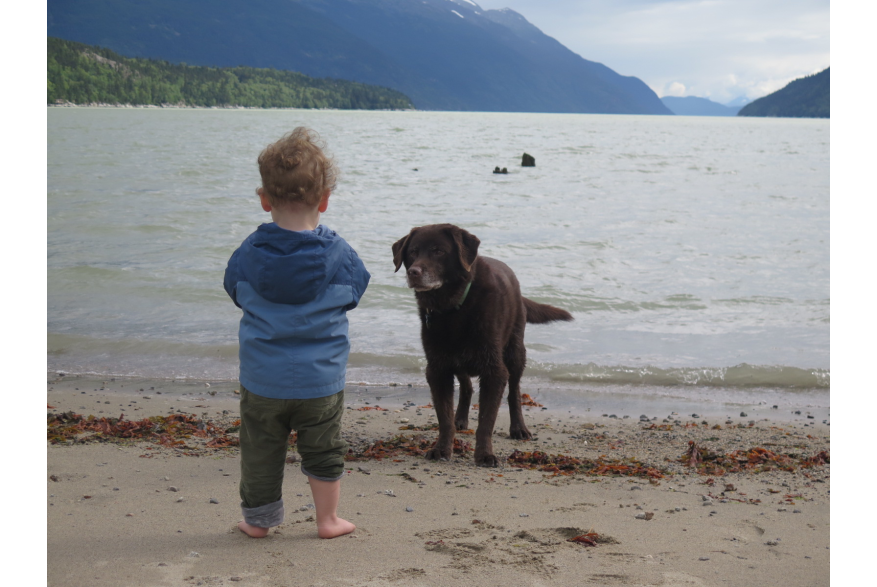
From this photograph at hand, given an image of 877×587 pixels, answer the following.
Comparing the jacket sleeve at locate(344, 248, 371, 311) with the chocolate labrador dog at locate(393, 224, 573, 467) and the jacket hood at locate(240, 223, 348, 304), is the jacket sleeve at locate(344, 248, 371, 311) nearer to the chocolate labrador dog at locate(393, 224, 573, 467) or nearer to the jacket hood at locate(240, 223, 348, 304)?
the jacket hood at locate(240, 223, 348, 304)

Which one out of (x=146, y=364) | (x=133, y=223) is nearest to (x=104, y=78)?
(x=133, y=223)

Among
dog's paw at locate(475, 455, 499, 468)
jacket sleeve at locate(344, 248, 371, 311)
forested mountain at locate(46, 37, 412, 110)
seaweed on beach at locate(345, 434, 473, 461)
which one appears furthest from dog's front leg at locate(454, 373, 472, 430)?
forested mountain at locate(46, 37, 412, 110)

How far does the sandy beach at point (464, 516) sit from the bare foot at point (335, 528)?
0.13 feet

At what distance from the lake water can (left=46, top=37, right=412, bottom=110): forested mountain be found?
117 meters

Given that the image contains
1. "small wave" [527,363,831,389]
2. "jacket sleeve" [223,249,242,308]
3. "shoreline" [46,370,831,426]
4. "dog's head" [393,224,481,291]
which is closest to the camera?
"jacket sleeve" [223,249,242,308]

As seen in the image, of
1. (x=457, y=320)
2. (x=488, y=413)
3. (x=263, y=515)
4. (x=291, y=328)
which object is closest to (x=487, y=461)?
(x=488, y=413)

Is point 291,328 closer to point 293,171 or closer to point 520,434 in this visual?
point 293,171

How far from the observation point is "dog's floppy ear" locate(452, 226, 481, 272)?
15.9 feet

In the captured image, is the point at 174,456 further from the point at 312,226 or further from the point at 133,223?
the point at 133,223

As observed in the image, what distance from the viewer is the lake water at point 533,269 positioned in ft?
26.3

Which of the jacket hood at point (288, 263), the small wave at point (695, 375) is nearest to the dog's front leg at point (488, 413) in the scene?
the jacket hood at point (288, 263)

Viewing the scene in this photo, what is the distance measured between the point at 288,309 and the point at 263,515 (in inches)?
38.3

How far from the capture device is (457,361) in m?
5.08

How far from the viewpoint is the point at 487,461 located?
4953 mm
